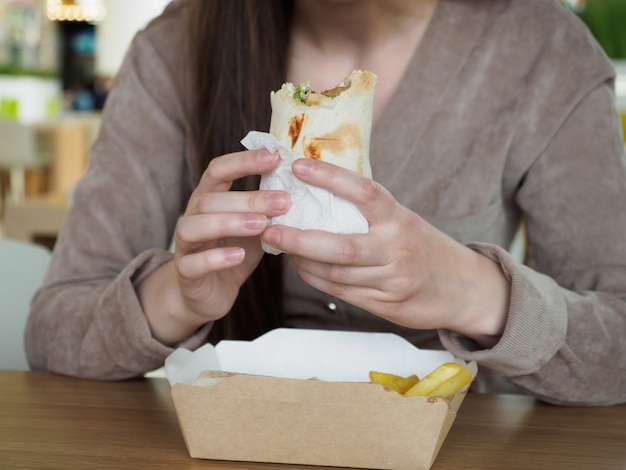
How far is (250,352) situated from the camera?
1017 mm

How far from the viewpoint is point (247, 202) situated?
83 centimetres

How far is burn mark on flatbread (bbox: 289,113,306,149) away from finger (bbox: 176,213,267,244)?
0.40 ft

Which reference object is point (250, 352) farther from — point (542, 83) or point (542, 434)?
point (542, 83)

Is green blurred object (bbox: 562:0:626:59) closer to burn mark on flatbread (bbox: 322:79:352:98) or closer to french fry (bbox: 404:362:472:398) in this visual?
burn mark on flatbread (bbox: 322:79:352:98)

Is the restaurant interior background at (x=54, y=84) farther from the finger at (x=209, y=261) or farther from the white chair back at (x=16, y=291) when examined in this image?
the finger at (x=209, y=261)

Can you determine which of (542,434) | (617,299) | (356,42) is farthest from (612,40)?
(542,434)

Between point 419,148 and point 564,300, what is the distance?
1.27ft

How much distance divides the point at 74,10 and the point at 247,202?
1309cm

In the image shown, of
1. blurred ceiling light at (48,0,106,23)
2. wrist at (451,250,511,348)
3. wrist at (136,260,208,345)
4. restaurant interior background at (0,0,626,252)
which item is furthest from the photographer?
blurred ceiling light at (48,0,106,23)

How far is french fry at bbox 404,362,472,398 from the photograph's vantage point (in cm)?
85

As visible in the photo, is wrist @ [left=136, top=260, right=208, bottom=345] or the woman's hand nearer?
the woman's hand

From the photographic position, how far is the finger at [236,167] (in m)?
0.84

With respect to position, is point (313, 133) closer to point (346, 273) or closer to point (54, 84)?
point (346, 273)

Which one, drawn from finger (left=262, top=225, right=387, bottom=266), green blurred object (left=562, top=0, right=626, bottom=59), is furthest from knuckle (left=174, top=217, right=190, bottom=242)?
green blurred object (left=562, top=0, right=626, bottom=59)
